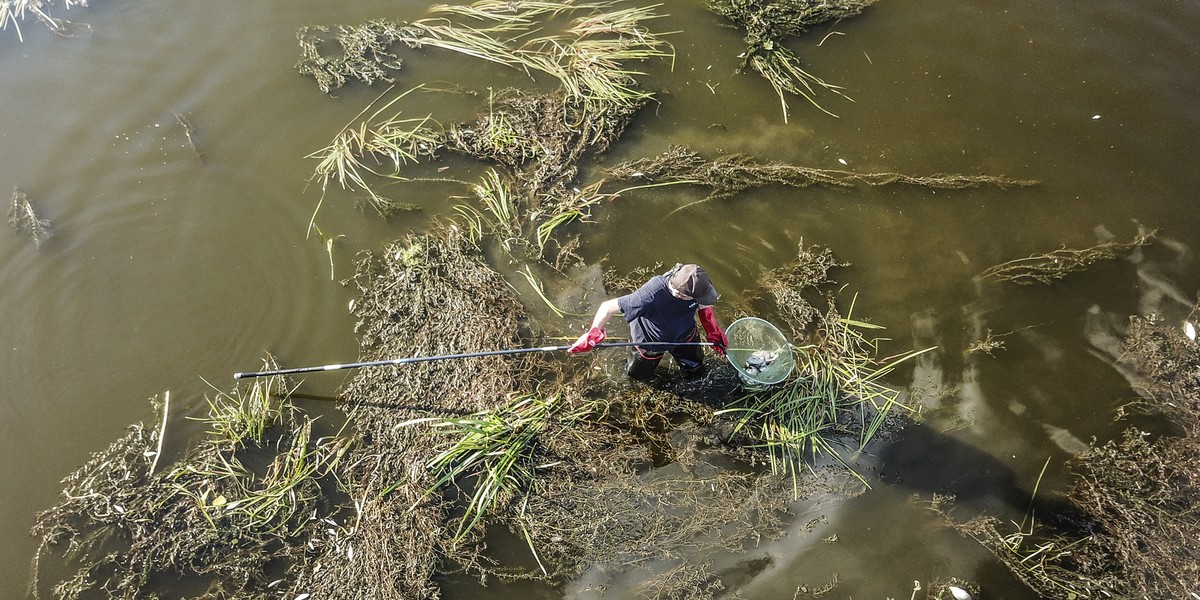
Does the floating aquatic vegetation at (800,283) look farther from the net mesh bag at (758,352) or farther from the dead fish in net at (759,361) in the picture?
the dead fish in net at (759,361)

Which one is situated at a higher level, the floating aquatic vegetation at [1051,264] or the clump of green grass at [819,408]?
the floating aquatic vegetation at [1051,264]

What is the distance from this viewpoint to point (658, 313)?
3.76 meters

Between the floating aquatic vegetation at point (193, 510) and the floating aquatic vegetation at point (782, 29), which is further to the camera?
the floating aquatic vegetation at point (782, 29)

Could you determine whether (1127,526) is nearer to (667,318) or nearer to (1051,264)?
(1051,264)

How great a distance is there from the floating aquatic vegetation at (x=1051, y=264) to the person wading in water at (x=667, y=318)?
103 inches

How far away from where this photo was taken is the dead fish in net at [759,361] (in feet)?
14.3

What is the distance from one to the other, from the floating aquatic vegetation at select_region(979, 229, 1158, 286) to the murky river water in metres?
0.10

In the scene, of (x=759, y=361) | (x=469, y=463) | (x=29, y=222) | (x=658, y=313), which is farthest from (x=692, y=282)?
(x=29, y=222)

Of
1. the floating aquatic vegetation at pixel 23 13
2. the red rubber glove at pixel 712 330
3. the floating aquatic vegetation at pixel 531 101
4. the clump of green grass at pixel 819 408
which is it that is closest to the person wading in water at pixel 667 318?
the red rubber glove at pixel 712 330

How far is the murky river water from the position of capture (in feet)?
14.6

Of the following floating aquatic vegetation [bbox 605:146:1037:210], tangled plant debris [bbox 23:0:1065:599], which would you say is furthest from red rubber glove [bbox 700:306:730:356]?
floating aquatic vegetation [bbox 605:146:1037:210]

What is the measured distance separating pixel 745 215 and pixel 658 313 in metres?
1.94

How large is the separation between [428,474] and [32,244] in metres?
3.89

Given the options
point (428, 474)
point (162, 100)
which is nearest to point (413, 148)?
point (162, 100)
